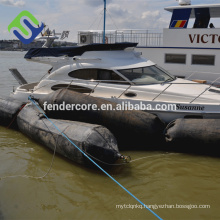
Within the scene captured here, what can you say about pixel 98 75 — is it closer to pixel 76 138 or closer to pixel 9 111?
pixel 76 138

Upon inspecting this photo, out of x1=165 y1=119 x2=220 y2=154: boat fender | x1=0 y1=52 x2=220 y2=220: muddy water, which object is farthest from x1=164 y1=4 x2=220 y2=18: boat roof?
x1=0 y1=52 x2=220 y2=220: muddy water

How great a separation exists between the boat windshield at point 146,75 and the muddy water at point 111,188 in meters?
2.17

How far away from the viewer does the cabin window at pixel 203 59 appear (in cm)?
1008

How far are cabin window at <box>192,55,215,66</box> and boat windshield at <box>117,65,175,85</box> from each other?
294 centimetres

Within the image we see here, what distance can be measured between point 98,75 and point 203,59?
15.9 ft

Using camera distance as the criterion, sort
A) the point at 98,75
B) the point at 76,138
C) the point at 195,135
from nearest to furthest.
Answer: the point at 76,138
the point at 195,135
the point at 98,75

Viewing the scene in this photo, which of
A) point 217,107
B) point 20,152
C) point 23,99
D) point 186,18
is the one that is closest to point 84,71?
point 23,99

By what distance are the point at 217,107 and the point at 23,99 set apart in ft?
19.0

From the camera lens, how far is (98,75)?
7.59m

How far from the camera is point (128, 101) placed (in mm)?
6922

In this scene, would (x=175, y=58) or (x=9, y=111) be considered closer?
(x=9, y=111)

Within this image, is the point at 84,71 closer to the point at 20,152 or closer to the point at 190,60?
the point at 20,152

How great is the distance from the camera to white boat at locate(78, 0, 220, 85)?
396 inches

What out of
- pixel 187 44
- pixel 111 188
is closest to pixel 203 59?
pixel 187 44
